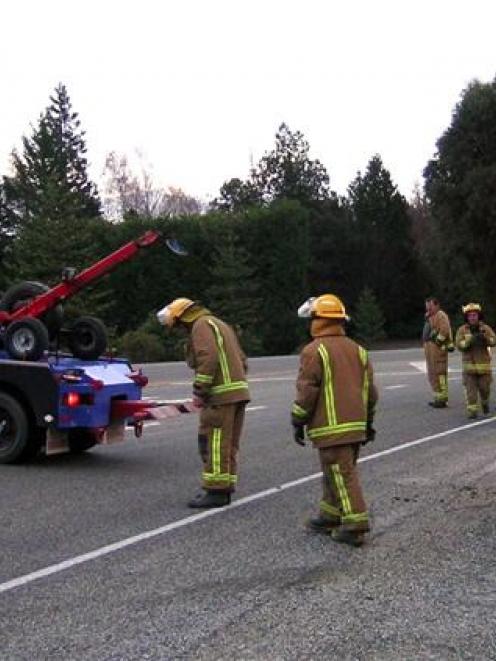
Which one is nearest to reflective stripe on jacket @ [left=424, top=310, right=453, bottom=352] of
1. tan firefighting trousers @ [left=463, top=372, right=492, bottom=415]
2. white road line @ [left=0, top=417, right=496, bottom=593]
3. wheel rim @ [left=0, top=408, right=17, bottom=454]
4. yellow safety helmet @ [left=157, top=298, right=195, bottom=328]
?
tan firefighting trousers @ [left=463, top=372, right=492, bottom=415]

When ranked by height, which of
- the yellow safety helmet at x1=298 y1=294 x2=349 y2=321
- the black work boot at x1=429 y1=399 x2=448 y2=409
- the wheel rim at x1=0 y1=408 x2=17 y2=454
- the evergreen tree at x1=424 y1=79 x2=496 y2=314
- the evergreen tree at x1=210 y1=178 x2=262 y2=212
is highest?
the evergreen tree at x1=210 y1=178 x2=262 y2=212

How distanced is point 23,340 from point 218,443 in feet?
10.1

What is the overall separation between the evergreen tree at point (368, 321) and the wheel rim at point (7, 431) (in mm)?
50420

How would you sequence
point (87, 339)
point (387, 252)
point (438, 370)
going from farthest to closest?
point (387, 252) < point (438, 370) < point (87, 339)

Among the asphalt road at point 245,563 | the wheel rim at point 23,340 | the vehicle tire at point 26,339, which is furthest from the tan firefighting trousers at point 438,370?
the wheel rim at point 23,340

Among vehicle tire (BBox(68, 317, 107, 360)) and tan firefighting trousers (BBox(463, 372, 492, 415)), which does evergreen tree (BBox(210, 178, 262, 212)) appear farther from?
vehicle tire (BBox(68, 317, 107, 360))

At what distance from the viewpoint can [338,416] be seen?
21.2 feet

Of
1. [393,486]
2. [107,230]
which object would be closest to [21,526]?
[393,486]

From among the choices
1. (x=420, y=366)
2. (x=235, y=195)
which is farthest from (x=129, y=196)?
(x=420, y=366)

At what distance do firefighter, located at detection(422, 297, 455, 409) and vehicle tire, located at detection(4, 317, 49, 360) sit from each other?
24.7 feet

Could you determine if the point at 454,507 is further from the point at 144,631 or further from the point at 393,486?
the point at 144,631

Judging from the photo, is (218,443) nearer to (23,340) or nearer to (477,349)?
(23,340)

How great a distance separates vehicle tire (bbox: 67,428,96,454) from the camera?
412 inches

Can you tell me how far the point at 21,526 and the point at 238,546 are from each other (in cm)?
175
